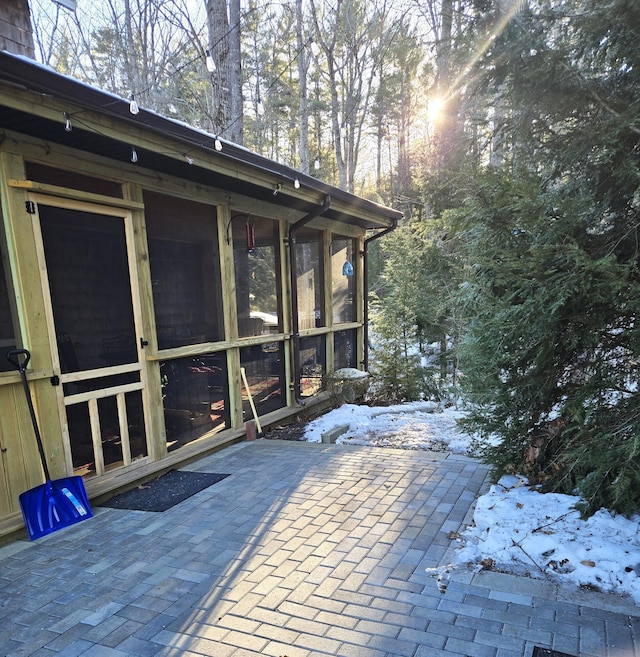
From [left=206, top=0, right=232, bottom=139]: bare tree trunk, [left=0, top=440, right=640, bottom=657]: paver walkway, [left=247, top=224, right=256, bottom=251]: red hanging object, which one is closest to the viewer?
[left=0, top=440, right=640, bottom=657]: paver walkway

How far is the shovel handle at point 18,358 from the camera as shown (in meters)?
2.72

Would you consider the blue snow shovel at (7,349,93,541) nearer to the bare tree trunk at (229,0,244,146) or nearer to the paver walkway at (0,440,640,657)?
the paver walkway at (0,440,640,657)

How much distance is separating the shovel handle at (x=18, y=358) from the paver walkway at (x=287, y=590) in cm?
113

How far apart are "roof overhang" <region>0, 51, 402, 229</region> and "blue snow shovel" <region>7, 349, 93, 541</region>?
4.81 ft

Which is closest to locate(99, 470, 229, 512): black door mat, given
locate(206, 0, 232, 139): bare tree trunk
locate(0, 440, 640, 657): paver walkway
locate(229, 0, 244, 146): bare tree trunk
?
locate(0, 440, 640, 657): paver walkway

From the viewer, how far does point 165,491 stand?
344 centimetres

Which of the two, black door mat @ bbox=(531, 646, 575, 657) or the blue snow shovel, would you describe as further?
the blue snow shovel

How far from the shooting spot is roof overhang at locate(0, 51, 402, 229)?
92.0 inches

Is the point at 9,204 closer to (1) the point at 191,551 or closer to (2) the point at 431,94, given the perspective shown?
(1) the point at 191,551

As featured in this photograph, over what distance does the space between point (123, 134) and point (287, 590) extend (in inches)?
119

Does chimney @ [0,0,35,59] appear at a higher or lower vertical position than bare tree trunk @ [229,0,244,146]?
lower

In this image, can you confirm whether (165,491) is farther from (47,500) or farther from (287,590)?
(287,590)

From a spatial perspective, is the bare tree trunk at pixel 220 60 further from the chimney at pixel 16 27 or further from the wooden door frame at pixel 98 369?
the wooden door frame at pixel 98 369

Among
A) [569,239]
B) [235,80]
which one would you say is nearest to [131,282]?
[569,239]
